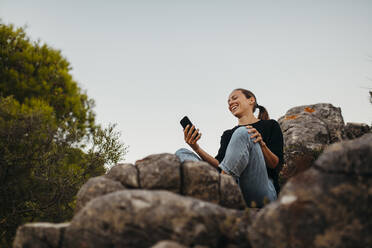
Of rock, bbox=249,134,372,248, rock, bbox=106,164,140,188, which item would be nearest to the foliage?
rock, bbox=106,164,140,188

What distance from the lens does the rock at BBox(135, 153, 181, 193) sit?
4.10 meters

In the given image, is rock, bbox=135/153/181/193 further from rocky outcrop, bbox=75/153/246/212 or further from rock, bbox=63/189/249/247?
rock, bbox=63/189/249/247

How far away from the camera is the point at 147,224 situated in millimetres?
2941

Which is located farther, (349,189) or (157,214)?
(157,214)

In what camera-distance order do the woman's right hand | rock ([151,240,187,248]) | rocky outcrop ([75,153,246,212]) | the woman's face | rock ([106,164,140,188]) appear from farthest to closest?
the woman's face < the woman's right hand < rock ([106,164,140,188]) < rocky outcrop ([75,153,246,212]) < rock ([151,240,187,248])

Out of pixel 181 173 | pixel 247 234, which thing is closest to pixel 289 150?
pixel 181 173

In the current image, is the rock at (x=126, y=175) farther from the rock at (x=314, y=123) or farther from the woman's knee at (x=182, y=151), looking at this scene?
the rock at (x=314, y=123)

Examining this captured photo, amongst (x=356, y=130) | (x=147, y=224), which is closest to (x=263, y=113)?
(x=356, y=130)

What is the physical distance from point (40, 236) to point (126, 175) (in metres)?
1.39

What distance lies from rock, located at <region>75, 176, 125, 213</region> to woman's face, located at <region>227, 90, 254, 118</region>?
425 centimetres

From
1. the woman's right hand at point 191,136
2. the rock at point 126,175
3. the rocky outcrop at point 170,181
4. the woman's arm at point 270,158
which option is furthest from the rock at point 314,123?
the rock at point 126,175

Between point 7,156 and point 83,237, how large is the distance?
25.2 feet

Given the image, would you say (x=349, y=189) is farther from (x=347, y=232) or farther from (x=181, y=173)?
(x=181, y=173)

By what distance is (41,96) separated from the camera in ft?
42.3
